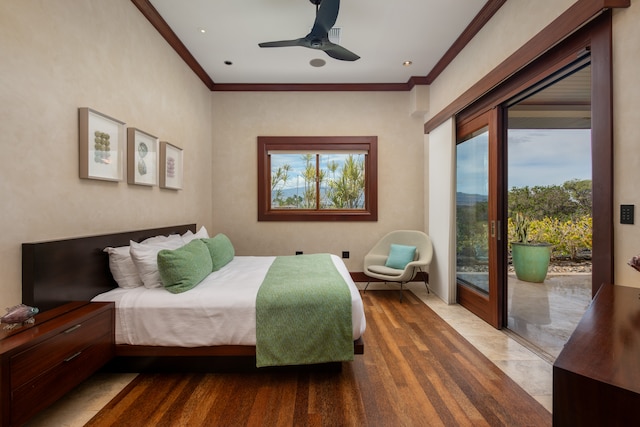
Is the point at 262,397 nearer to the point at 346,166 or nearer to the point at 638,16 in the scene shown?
the point at 638,16

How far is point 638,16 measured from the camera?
1.53m

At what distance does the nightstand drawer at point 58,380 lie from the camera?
52.1 inches

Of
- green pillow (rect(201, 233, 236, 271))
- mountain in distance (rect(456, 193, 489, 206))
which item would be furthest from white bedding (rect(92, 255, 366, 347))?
mountain in distance (rect(456, 193, 489, 206))

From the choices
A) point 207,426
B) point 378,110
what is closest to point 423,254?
point 378,110

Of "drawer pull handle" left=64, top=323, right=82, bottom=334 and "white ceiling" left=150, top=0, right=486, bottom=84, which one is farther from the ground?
"white ceiling" left=150, top=0, right=486, bottom=84

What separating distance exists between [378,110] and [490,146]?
1983 mm

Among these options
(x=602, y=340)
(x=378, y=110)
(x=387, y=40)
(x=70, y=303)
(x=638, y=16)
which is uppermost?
(x=387, y=40)

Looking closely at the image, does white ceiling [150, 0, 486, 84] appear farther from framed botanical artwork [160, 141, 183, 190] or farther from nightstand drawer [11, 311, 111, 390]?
nightstand drawer [11, 311, 111, 390]

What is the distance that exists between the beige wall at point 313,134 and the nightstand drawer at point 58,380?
8.81 ft

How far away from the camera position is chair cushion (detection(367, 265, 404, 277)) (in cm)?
381

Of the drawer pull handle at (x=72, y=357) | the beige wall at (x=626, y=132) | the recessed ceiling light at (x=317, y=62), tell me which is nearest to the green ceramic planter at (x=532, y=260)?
the beige wall at (x=626, y=132)

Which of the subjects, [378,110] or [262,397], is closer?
[262,397]

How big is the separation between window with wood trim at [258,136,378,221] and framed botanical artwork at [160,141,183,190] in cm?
132

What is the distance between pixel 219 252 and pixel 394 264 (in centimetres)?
237
